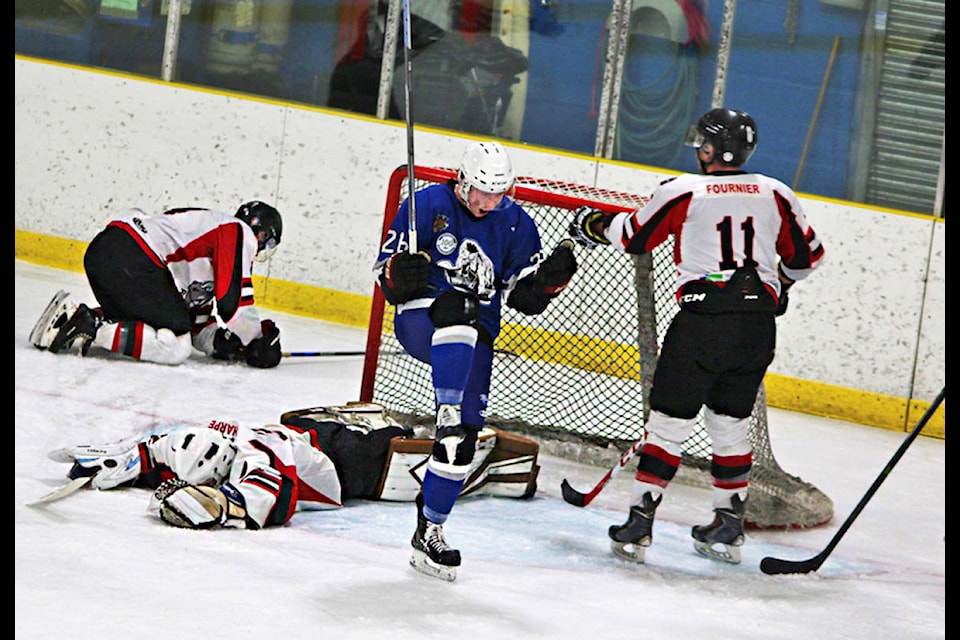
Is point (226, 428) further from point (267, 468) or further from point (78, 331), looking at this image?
point (78, 331)

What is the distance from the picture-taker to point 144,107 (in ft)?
23.0

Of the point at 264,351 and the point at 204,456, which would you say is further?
the point at 264,351

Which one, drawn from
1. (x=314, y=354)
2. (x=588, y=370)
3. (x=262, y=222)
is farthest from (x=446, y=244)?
(x=314, y=354)

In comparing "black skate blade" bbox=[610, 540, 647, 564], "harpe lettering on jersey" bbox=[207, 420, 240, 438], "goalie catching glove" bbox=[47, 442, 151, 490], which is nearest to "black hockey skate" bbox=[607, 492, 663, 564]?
"black skate blade" bbox=[610, 540, 647, 564]

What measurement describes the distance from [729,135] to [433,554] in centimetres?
138

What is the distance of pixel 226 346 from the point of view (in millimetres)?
5535

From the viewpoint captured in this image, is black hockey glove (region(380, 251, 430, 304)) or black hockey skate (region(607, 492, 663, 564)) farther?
black hockey skate (region(607, 492, 663, 564))

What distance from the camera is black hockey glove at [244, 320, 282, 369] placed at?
18.1 feet

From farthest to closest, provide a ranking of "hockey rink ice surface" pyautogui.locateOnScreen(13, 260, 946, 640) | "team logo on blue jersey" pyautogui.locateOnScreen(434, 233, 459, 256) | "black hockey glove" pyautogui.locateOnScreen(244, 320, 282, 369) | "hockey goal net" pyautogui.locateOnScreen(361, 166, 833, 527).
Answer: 1. "black hockey glove" pyautogui.locateOnScreen(244, 320, 282, 369)
2. "hockey goal net" pyautogui.locateOnScreen(361, 166, 833, 527)
3. "team logo on blue jersey" pyautogui.locateOnScreen(434, 233, 459, 256)
4. "hockey rink ice surface" pyautogui.locateOnScreen(13, 260, 946, 640)

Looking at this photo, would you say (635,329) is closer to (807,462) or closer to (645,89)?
(807,462)

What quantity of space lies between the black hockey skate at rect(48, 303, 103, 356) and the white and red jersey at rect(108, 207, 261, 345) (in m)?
0.34

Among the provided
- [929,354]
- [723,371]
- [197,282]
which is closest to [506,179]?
[723,371]

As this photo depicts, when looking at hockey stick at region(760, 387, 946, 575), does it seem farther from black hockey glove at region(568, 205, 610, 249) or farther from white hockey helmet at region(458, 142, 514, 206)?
white hockey helmet at region(458, 142, 514, 206)

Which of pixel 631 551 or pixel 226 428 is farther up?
pixel 226 428
